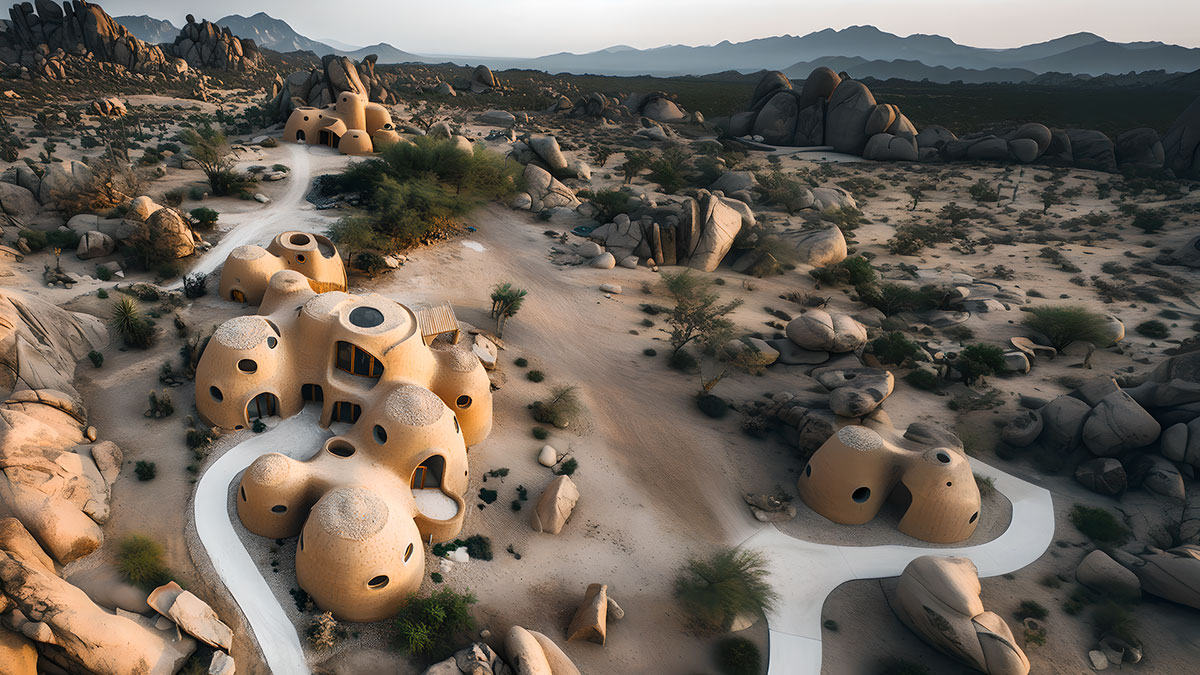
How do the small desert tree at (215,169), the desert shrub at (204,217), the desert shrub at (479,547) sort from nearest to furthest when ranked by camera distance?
1. the desert shrub at (479,547)
2. the desert shrub at (204,217)
3. the small desert tree at (215,169)

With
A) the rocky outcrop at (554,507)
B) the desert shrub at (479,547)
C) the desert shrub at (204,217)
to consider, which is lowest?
the desert shrub at (479,547)

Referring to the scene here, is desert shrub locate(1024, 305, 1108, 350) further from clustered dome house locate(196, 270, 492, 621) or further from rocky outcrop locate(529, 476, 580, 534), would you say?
clustered dome house locate(196, 270, 492, 621)

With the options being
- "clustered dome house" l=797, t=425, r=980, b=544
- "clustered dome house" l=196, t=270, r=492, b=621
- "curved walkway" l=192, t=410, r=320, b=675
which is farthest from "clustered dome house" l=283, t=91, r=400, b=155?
"clustered dome house" l=797, t=425, r=980, b=544

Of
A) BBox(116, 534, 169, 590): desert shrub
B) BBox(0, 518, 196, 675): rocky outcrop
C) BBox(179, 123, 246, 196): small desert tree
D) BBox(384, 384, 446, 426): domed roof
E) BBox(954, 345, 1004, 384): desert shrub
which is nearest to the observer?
BBox(0, 518, 196, 675): rocky outcrop

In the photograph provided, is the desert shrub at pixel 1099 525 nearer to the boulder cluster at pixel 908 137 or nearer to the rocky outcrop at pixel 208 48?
the boulder cluster at pixel 908 137

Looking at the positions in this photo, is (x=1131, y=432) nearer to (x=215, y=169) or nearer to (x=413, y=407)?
(x=413, y=407)

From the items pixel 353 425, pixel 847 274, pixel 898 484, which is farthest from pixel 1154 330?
pixel 353 425

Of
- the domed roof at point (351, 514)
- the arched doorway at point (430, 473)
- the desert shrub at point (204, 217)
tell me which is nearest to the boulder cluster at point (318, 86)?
the desert shrub at point (204, 217)

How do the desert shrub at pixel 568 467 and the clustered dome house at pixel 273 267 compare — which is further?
the clustered dome house at pixel 273 267
